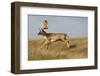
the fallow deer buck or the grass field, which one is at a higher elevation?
the fallow deer buck

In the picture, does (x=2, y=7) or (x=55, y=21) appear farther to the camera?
(x=55, y=21)

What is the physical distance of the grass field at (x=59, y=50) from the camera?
164 centimetres

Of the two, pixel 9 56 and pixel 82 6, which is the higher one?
pixel 82 6

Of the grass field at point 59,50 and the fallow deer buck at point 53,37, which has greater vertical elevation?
the fallow deer buck at point 53,37

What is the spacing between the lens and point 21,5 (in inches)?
62.0

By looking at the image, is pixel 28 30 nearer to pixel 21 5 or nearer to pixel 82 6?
pixel 21 5

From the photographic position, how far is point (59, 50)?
5.65 feet

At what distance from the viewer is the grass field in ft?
5.38

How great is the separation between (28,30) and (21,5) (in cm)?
17

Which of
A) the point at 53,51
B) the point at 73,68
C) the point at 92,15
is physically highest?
the point at 92,15

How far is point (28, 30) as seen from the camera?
162cm

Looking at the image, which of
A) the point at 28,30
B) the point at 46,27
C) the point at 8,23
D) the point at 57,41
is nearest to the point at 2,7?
the point at 8,23

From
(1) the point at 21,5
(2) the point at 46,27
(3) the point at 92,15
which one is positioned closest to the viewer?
(1) the point at 21,5

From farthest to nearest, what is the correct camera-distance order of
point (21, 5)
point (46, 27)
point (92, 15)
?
1. point (92, 15)
2. point (46, 27)
3. point (21, 5)
